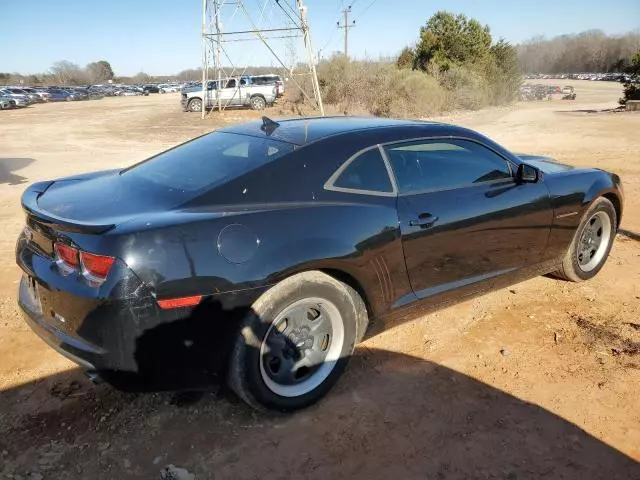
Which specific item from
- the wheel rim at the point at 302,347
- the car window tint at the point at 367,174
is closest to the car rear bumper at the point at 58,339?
the wheel rim at the point at 302,347

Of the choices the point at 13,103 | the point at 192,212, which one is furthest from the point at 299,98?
the point at 192,212

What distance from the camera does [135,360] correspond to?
2.23m

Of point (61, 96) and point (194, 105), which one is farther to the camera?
point (61, 96)

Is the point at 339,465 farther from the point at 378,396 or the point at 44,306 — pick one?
the point at 44,306

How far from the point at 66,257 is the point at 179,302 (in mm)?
572

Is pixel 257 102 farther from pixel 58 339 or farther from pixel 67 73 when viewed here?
pixel 67 73

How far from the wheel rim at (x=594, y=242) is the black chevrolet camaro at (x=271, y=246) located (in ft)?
2.36

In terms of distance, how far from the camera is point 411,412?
Result: 2682mm

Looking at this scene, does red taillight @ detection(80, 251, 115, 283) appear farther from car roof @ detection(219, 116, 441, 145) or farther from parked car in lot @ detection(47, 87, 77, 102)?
parked car in lot @ detection(47, 87, 77, 102)

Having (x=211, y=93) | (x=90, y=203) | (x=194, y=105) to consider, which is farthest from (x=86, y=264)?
(x=194, y=105)

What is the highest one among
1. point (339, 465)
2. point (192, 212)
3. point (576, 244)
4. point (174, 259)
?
point (192, 212)

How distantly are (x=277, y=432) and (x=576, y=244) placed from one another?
2916 millimetres

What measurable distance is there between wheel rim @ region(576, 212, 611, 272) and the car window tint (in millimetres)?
2153

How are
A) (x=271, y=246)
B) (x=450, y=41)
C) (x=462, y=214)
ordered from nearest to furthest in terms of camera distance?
(x=271, y=246)
(x=462, y=214)
(x=450, y=41)
